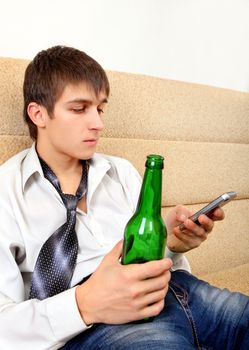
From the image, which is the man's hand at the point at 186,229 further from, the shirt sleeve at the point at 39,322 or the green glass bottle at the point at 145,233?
the shirt sleeve at the point at 39,322

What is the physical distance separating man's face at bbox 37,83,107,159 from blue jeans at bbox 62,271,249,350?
0.40 meters

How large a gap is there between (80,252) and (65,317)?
25 cm

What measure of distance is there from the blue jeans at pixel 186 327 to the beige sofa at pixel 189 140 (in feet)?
1.74

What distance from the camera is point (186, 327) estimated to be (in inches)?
30.2

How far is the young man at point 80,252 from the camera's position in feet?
2.10

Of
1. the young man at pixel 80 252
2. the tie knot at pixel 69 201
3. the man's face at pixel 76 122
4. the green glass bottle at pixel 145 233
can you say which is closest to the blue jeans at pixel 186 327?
the young man at pixel 80 252

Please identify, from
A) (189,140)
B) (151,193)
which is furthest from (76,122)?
(189,140)

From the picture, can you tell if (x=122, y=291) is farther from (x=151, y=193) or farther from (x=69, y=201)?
(x=69, y=201)

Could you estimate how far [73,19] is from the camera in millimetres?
1271

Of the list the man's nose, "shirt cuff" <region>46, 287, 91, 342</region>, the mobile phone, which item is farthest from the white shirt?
the mobile phone

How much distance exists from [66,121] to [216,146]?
0.83m

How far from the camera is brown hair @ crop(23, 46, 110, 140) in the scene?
0.94 meters

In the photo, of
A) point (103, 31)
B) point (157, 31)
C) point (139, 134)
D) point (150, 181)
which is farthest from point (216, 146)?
point (150, 181)

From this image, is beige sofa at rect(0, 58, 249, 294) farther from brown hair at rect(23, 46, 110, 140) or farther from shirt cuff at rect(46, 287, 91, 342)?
shirt cuff at rect(46, 287, 91, 342)
